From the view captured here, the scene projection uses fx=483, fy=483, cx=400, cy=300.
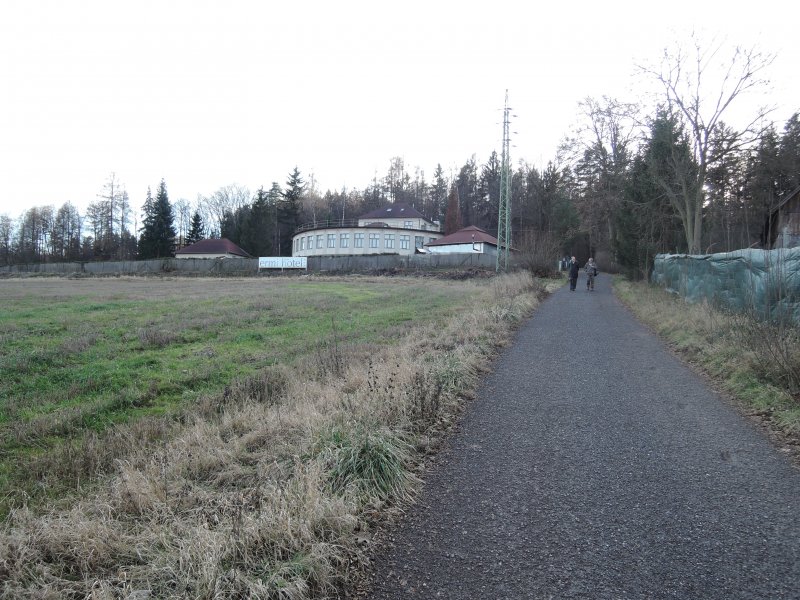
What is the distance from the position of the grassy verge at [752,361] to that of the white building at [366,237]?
191 feet

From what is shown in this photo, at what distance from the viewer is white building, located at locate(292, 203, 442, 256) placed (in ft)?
229

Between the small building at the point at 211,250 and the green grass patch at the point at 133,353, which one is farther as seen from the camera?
the small building at the point at 211,250

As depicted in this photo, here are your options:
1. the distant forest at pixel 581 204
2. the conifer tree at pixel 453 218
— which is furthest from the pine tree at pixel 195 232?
the conifer tree at pixel 453 218

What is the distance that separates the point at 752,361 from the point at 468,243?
56.4 meters

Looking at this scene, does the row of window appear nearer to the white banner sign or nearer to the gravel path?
the white banner sign

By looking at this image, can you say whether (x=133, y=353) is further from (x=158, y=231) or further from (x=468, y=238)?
(x=158, y=231)

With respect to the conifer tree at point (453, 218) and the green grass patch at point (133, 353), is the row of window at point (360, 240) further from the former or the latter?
the green grass patch at point (133, 353)

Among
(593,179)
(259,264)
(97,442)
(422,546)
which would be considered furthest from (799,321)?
(259,264)

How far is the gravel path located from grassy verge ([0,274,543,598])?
41 cm

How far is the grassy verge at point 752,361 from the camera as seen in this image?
5.71 metres

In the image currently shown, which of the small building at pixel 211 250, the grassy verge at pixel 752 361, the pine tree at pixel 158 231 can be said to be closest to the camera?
the grassy verge at pixel 752 361

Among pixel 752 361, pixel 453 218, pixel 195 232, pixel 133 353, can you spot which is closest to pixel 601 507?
pixel 752 361

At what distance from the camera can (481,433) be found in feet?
17.6

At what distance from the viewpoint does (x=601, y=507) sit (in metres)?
3.71
